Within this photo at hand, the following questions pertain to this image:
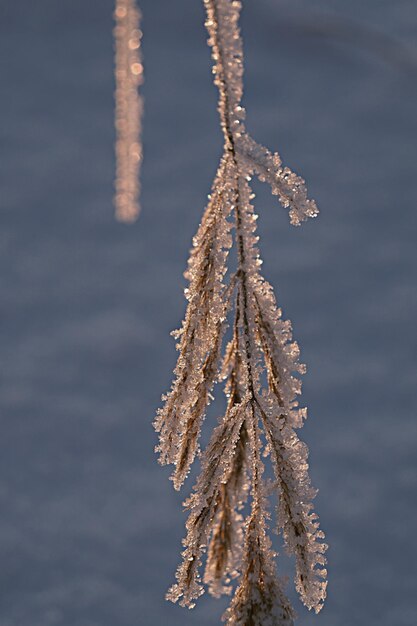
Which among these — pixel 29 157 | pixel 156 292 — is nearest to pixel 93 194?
pixel 29 157

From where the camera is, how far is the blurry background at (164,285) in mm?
1447

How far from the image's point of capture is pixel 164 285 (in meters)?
2.15

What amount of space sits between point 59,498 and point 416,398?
0.70 meters

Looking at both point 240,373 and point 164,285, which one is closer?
point 240,373

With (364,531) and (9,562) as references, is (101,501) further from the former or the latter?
(364,531)

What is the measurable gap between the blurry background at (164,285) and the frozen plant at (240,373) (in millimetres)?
604

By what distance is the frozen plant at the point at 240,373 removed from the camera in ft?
2.26

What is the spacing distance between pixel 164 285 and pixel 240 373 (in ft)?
4.67

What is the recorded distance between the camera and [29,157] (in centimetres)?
263

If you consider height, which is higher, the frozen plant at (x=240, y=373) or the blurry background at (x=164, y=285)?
the blurry background at (x=164, y=285)

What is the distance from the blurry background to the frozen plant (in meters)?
0.60

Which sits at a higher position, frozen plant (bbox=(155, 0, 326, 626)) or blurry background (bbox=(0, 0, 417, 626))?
blurry background (bbox=(0, 0, 417, 626))

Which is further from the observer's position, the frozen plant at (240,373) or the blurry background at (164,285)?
the blurry background at (164,285)

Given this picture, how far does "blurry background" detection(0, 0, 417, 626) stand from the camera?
1447mm
